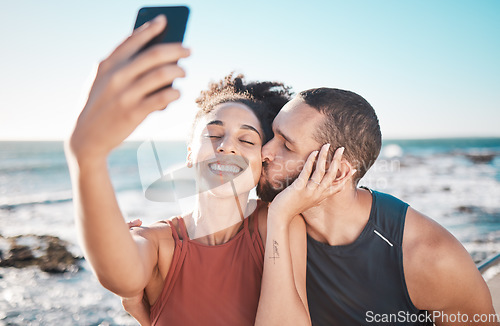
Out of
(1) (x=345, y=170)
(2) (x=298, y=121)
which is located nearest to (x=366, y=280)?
(1) (x=345, y=170)

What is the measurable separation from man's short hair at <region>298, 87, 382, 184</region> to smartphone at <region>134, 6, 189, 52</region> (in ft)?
6.47

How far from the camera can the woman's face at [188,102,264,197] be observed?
252 cm

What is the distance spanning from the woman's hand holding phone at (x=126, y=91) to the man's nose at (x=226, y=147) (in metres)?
→ 1.66

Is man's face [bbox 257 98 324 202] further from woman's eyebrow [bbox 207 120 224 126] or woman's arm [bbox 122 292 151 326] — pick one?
woman's arm [bbox 122 292 151 326]

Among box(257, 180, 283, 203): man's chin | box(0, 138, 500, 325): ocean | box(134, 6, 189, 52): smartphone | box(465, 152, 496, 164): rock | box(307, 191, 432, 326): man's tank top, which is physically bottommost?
box(465, 152, 496, 164): rock

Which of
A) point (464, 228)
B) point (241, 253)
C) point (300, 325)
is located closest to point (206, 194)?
point (241, 253)

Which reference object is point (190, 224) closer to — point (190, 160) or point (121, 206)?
point (190, 160)

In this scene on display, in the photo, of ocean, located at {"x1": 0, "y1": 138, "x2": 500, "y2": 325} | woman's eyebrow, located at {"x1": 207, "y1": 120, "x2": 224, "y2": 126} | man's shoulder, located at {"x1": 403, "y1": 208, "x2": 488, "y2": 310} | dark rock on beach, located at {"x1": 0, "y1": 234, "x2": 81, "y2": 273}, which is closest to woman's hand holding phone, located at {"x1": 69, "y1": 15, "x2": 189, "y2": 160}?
ocean, located at {"x1": 0, "y1": 138, "x2": 500, "y2": 325}

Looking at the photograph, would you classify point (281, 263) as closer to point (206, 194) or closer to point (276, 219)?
point (276, 219)

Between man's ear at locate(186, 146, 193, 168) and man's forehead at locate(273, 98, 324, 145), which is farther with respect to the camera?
man's ear at locate(186, 146, 193, 168)

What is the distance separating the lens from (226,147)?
248 centimetres

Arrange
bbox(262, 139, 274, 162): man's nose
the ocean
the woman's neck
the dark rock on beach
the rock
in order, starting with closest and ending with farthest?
1. the woman's neck
2. bbox(262, 139, 274, 162): man's nose
3. the ocean
4. the dark rock on beach
5. the rock

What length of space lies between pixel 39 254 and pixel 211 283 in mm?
6930

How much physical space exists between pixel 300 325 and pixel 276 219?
647 millimetres
